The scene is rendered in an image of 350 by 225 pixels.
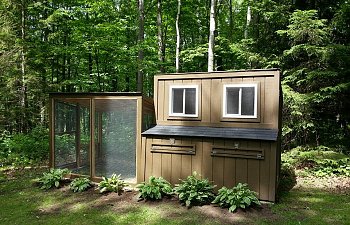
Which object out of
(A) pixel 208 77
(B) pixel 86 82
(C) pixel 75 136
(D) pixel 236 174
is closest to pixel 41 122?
(B) pixel 86 82

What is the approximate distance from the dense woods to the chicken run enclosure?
10.0 ft

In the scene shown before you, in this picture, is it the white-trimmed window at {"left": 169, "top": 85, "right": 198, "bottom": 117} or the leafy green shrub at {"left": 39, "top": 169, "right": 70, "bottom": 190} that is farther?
the leafy green shrub at {"left": 39, "top": 169, "right": 70, "bottom": 190}

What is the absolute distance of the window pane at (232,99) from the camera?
6273mm

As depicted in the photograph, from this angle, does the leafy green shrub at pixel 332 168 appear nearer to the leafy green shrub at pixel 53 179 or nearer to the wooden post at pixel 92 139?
the wooden post at pixel 92 139

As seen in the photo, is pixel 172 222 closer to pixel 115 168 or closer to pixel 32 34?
pixel 115 168

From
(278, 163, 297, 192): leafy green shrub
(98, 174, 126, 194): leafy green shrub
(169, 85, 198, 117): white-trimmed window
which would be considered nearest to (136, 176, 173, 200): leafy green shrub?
(98, 174, 126, 194): leafy green shrub

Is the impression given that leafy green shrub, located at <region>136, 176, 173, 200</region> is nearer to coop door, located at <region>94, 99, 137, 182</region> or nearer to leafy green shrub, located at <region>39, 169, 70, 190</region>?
coop door, located at <region>94, 99, 137, 182</region>

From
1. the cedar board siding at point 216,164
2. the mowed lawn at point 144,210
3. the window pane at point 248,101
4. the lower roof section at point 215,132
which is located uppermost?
the window pane at point 248,101

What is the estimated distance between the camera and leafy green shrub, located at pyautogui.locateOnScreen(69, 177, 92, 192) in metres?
6.59

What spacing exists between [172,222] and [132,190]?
7.00 ft

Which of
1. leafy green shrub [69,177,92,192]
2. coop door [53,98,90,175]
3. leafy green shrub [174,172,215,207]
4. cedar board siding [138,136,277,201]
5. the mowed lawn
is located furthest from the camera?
coop door [53,98,90,175]

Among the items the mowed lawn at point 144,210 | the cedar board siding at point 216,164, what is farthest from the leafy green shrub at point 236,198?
the cedar board siding at point 216,164

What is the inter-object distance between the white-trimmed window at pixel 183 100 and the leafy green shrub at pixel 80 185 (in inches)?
108

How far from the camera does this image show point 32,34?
1255 cm
